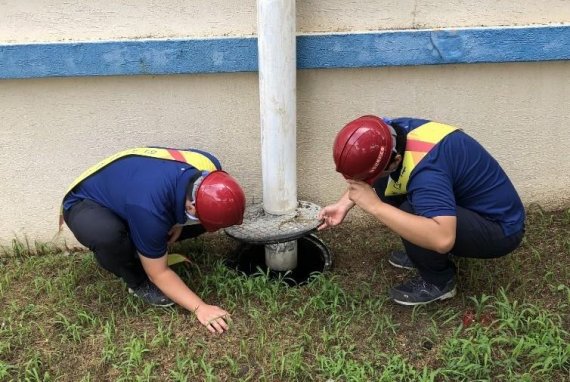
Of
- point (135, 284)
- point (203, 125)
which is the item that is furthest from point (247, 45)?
point (135, 284)

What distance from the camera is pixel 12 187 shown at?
140 inches

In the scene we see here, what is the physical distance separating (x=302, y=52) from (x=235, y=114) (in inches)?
21.3

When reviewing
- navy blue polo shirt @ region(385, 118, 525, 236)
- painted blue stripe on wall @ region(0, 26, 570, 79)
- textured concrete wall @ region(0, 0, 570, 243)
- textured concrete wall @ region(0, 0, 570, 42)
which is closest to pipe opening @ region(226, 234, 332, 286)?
textured concrete wall @ region(0, 0, 570, 243)

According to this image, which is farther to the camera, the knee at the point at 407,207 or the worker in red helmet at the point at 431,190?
the knee at the point at 407,207

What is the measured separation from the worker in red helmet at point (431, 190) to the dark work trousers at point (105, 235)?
3.77 ft

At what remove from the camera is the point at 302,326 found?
9.58 feet

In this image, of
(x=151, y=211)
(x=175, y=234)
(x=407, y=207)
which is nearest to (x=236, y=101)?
Result: (x=175, y=234)

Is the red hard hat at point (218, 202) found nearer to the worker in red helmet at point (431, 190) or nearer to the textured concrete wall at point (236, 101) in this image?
the worker in red helmet at point (431, 190)

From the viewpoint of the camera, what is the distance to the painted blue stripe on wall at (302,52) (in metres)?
3.21

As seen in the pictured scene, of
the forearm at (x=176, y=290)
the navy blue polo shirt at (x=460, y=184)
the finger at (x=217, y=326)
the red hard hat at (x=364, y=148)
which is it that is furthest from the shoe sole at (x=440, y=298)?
the forearm at (x=176, y=290)

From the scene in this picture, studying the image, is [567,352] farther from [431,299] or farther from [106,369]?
[106,369]

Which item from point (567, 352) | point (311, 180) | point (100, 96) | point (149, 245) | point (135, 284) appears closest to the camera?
point (567, 352)

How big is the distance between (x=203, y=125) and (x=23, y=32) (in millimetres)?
1100

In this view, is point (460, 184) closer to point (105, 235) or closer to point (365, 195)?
point (365, 195)
